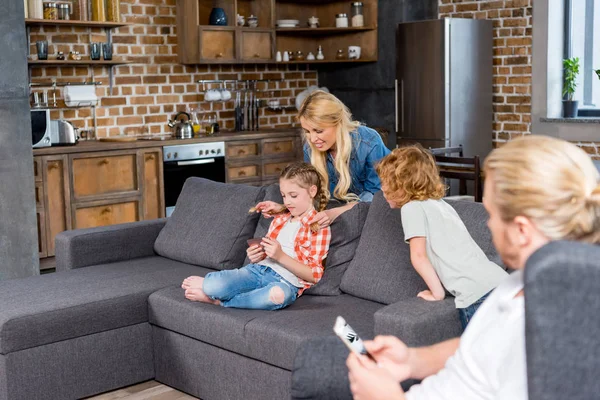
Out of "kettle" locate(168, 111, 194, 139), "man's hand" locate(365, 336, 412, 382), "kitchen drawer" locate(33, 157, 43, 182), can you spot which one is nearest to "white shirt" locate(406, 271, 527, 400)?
"man's hand" locate(365, 336, 412, 382)

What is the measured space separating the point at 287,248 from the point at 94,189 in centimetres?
290

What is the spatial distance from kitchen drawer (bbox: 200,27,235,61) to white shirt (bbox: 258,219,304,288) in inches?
143

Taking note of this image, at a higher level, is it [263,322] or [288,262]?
[288,262]

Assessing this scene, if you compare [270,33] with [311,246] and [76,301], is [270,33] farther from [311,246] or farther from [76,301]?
[76,301]

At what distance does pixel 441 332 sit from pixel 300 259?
2.81 feet

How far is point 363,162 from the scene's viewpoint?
3.88 m

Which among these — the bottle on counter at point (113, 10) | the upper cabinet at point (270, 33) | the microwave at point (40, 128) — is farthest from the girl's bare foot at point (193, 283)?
the upper cabinet at point (270, 33)

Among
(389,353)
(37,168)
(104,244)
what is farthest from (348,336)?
(37,168)

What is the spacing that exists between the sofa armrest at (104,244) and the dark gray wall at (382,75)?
344 cm

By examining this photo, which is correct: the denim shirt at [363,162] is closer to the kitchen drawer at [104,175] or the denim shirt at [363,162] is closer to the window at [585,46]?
the kitchen drawer at [104,175]

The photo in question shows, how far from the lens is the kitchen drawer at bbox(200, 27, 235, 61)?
6.89 metres

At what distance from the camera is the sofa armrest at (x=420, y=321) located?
2.70 m

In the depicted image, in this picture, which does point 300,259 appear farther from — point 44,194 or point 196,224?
point 44,194

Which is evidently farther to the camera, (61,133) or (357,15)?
(357,15)
